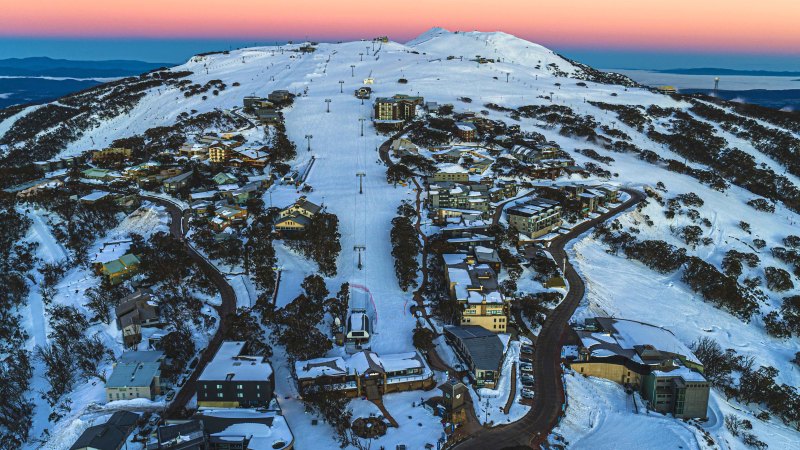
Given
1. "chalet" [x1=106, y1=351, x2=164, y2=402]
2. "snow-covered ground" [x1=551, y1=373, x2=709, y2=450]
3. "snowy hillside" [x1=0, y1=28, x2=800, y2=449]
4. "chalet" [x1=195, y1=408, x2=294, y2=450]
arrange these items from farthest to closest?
1. "snowy hillside" [x1=0, y1=28, x2=800, y2=449]
2. "chalet" [x1=106, y1=351, x2=164, y2=402]
3. "snow-covered ground" [x1=551, y1=373, x2=709, y2=450]
4. "chalet" [x1=195, y1=408, x2=294, y2=450]

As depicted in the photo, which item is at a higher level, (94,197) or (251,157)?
(251,157)

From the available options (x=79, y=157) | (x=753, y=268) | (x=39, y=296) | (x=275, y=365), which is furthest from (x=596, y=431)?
(x=79, y=157)

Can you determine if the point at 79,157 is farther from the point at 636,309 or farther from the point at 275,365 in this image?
the point at 636,309

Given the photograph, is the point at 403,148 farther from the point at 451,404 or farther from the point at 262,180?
the point at 451,404

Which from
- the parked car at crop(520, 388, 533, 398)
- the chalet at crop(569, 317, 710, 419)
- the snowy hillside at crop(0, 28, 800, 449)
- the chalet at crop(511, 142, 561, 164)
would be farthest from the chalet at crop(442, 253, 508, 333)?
the chalet at crop(511, 142, 561, 164)

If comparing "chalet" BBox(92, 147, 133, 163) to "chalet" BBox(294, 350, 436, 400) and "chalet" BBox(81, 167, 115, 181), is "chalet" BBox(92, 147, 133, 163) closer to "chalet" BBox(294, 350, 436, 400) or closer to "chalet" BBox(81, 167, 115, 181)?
"chalet" BBox(81, 167, 115, 181)

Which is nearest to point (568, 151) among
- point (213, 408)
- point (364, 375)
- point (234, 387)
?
point (364, 375)

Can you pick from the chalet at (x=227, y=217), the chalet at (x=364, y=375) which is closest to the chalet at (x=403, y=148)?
the chalet at (x=227, y=217)
